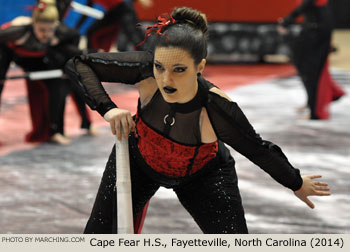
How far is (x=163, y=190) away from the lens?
3.97 meters

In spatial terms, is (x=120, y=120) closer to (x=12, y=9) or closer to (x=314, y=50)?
(x=314, y=50)

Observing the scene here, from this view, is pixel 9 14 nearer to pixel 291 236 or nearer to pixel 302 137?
pixel 302 137

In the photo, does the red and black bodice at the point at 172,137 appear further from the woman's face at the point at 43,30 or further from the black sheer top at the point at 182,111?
the woman's face at the point at 43,30

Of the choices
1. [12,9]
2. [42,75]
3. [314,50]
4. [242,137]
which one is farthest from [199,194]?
[12,9]

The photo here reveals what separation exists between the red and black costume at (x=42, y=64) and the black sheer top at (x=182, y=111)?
9.40ft

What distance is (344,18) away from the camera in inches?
674

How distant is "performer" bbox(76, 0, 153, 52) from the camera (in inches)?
264

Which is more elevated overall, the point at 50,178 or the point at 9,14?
the point at 9,14

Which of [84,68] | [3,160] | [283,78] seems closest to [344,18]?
[283,78]

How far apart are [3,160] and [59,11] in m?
1.48

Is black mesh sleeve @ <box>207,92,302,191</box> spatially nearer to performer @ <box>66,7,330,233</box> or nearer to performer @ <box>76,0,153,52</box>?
performer @ <box>66,7,330,233</box>

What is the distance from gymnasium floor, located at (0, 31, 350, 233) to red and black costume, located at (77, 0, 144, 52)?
2.30ft

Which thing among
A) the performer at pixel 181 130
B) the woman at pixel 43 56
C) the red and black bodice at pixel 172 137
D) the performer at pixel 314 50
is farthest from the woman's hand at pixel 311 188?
the performer at pixel 314 50

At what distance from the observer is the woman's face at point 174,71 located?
188 centimetres
